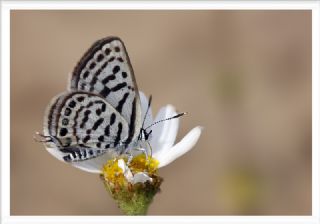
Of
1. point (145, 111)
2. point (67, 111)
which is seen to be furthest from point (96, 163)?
point (145, 111)

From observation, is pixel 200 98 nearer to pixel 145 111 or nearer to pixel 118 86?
pixel 145 111

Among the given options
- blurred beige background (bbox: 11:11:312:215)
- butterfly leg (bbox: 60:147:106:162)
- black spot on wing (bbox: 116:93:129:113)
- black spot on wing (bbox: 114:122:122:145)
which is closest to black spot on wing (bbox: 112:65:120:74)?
black spot on wing (bbox: 116:93:129:113)

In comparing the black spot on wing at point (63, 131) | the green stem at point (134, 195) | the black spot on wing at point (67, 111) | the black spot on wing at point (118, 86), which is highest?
the black spot on wing at point (118, 86)

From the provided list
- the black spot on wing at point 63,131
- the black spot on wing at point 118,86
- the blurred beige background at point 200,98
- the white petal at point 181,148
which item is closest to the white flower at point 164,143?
the white petal at point 181,148

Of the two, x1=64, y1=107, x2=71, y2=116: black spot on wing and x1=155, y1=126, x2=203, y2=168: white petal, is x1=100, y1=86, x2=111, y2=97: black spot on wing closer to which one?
x1=64, y1=107, x2=71, y2=116: black spot on wing

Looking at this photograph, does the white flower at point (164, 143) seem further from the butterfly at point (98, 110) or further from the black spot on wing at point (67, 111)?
the black spot on wing at point (67, 111)
